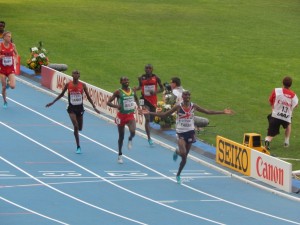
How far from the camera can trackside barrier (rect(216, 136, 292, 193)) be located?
854 inches

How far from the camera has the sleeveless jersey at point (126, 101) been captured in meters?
24.0

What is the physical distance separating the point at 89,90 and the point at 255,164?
943 centimetres

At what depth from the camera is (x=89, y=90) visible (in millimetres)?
31062

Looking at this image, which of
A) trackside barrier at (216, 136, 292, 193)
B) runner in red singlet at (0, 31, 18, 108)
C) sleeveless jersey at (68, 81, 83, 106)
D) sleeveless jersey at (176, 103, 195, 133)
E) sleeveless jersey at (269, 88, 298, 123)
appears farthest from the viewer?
runner in red singlet at (0, 31, 18, 108)

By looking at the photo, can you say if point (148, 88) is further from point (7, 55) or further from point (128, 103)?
point (7, 55)

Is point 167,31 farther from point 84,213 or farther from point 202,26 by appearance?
point 84,213

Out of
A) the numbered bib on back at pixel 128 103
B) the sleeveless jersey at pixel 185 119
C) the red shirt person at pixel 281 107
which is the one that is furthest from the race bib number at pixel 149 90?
the sleeveless jersey at pixel 185 119

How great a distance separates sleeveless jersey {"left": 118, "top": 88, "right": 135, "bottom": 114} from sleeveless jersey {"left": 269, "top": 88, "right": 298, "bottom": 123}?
3646 millimetres

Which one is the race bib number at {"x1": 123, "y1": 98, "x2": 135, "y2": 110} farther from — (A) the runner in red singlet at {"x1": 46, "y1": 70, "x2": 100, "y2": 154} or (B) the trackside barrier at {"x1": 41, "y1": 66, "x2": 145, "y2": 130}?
(B) the trackside barrier at {"x1": 41, "y1": 66, "x2": 145, "y2": 130}

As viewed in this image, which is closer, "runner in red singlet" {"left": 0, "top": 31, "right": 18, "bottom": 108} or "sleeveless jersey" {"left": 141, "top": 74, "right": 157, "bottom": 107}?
"sleeveless jersey" {"left": 141, "top": 74, "right": 157, "bottom": 107}

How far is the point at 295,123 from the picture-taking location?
29000 mm

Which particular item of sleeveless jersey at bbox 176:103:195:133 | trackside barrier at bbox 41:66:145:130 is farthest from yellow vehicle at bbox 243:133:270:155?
trackside barrier at bbox 41:66:145:130

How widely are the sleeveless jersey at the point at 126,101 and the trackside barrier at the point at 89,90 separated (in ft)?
12.3

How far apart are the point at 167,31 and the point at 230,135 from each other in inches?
815
